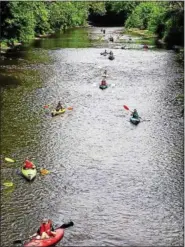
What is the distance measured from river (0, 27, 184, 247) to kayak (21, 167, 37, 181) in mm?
266

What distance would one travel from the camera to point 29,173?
2245cm

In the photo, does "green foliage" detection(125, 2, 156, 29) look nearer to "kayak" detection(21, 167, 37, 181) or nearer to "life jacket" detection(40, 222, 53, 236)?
"kayak" detection(21, 167, 37, 181)

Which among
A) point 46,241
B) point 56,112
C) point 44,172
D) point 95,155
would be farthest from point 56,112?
point 46,241

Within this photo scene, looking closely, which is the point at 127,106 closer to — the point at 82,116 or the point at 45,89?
the point at 82,116

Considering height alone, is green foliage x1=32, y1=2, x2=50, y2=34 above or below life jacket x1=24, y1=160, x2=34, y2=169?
above

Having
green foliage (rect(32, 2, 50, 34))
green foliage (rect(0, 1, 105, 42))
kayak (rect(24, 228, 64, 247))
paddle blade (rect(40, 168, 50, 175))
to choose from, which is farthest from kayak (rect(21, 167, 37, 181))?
green foliage (rect(32, 2, 50, 34))

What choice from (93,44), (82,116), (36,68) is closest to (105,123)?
(82,116)

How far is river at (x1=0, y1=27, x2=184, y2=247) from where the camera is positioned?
18875 mm

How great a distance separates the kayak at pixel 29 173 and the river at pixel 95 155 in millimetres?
266

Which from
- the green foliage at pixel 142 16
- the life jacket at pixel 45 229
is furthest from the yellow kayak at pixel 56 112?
the green foliage at pixel 142 16

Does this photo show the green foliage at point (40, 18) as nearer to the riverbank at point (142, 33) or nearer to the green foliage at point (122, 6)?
the riverbank at point (142, 33)

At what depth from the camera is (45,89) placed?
40.5 metres

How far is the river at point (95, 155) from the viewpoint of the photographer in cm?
1888

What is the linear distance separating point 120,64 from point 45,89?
16.7 m
